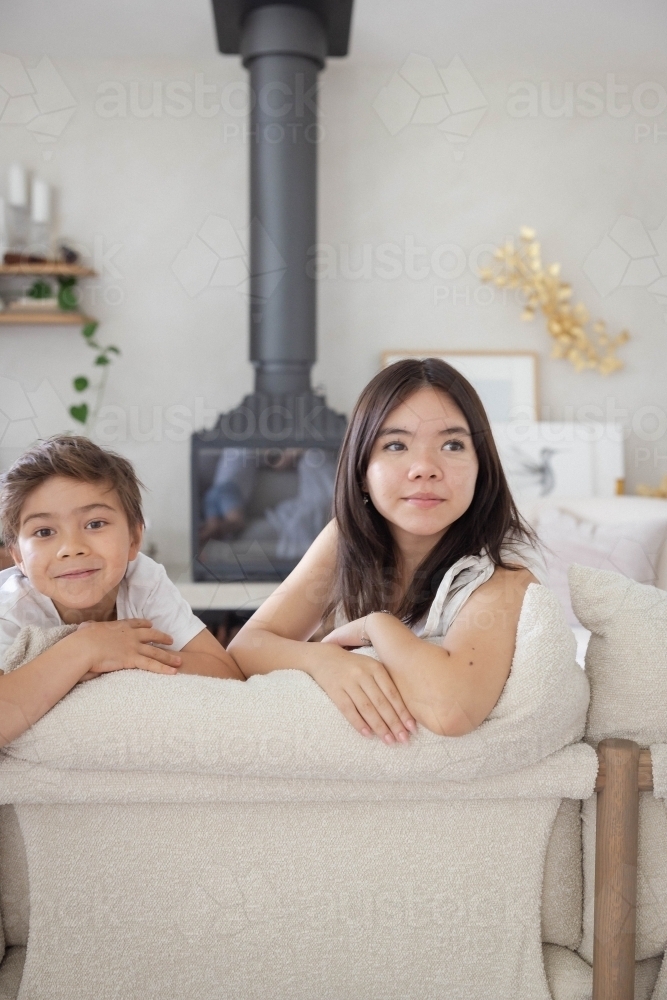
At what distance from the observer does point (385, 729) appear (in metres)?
0.75

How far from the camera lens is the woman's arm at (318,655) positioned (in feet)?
2.49

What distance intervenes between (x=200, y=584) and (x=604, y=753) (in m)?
2.30

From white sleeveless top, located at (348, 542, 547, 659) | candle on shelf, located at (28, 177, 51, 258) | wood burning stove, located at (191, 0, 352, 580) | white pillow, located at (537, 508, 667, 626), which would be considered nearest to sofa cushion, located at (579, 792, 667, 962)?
white sleeveless top, located at (348, 542, 547, 659)

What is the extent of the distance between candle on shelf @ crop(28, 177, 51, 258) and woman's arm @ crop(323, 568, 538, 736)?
8.91 ft

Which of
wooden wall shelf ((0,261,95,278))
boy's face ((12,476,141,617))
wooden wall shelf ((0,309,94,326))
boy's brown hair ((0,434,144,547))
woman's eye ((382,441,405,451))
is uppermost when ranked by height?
wooden wall shelf ((0,261,95,278))

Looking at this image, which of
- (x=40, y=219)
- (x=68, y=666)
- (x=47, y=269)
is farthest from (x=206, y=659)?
(x=40, y=219)

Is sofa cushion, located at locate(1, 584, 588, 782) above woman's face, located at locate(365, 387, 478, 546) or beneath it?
beneath

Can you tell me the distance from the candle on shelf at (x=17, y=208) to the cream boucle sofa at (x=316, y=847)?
9.18ft

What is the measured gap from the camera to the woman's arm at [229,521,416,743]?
76 centimetres

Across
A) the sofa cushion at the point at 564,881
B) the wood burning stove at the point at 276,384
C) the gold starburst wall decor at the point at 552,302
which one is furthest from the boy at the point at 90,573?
the gold starburst wall decor at the point at 552,302

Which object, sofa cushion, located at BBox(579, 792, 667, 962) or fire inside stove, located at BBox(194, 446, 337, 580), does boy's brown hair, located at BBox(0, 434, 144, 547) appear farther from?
fire inside stove, located at BBox(194, 446, 337, 580)

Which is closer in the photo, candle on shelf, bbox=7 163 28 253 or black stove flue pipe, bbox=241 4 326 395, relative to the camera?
black stove flue pipe, bbox=241 4 326 395

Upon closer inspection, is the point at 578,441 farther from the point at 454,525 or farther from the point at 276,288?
the point at 454,525

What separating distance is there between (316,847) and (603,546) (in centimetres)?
150
